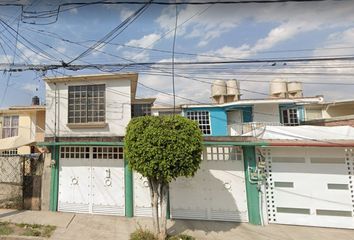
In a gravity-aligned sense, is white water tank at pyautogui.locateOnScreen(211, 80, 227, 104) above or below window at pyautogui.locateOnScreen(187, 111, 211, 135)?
above

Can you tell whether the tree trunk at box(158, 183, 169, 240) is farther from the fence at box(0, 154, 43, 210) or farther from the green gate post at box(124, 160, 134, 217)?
the fence at box(0, 154, 43, 210)

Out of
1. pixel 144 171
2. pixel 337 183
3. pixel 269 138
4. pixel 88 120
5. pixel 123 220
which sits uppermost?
pixel 88 120

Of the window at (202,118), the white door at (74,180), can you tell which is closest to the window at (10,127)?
the white door at (74,180)

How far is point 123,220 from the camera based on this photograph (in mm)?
8609

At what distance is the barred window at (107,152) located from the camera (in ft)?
31.1

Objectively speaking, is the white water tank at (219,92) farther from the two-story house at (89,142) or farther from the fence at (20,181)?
the fence at (20,181)

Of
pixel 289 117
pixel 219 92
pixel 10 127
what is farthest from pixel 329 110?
pixel 10 127

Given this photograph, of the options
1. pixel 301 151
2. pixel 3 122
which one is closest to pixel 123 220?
Answer: pixel 301 151

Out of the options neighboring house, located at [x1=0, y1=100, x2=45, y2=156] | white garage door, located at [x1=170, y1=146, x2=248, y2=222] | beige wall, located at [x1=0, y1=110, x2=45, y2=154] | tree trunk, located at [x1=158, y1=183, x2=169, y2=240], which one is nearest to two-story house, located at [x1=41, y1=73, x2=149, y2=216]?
white garage door, located at [x1=170, y1=146, x2=248, y2=222]

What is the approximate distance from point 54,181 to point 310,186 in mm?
10359

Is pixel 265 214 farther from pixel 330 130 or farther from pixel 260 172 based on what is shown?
pixel 330 130

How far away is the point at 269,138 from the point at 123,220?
664 centimetres

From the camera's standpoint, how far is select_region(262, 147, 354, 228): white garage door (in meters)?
8.36

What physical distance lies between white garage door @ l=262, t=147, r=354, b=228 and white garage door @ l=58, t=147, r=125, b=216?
6.08 m
